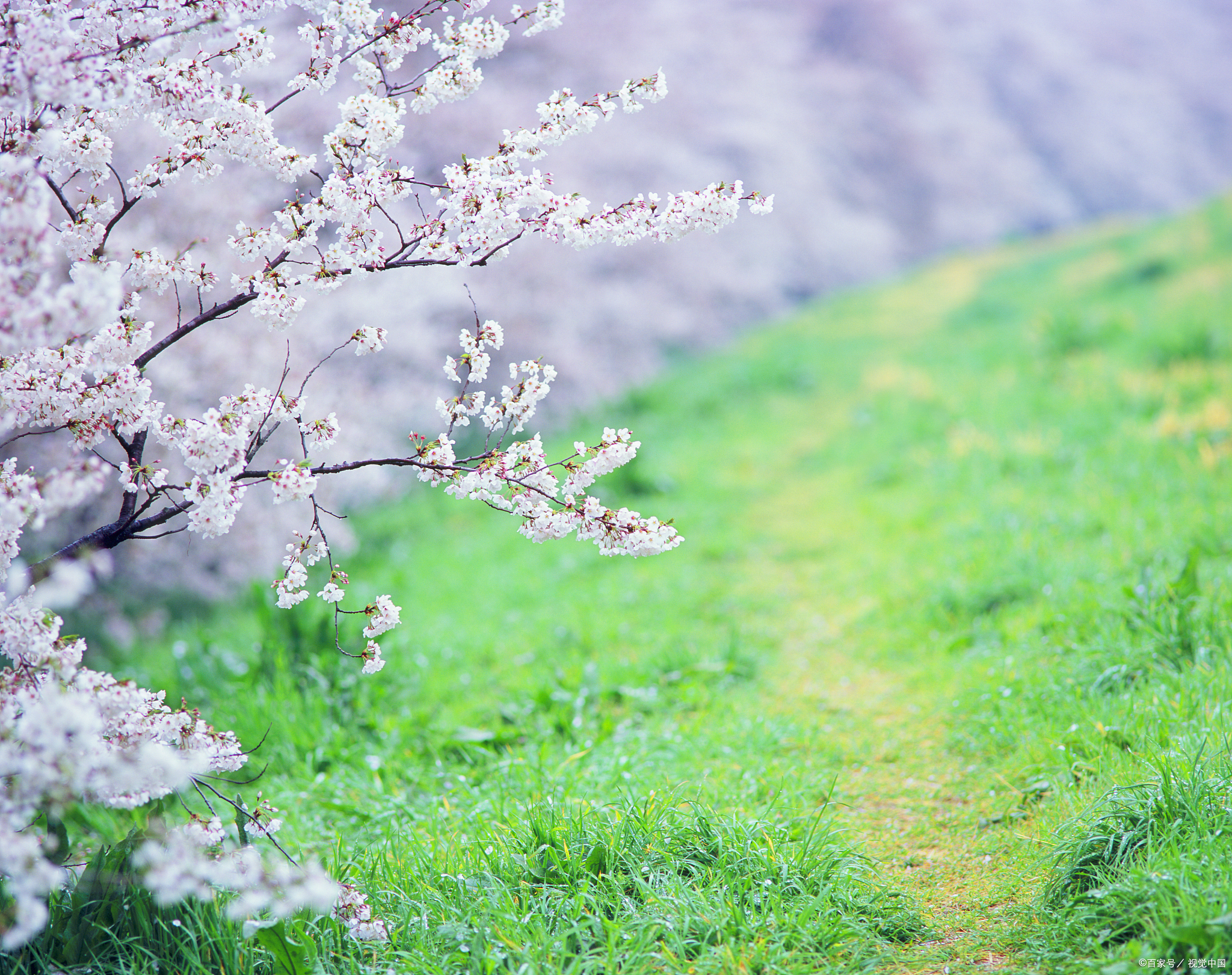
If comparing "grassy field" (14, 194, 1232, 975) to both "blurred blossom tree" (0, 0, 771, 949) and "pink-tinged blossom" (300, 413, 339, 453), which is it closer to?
"blurred blossom tree" (0, 0, 771, 949)

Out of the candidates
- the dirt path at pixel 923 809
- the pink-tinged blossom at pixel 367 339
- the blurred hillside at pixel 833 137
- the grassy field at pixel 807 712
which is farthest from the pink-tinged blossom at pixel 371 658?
the blurred hillside at pixel 833 137

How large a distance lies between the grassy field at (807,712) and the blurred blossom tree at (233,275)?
0.69 metres

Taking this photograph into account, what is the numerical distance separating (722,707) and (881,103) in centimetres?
2678

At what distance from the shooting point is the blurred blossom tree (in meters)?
2.40

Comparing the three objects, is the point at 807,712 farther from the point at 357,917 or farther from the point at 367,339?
the point at 367,339

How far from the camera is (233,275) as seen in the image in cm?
288

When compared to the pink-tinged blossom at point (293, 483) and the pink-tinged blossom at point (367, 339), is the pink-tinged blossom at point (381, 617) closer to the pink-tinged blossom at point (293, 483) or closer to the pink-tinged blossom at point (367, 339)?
the pink-tinged blossom at point (293, 483)

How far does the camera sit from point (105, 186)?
243 inches

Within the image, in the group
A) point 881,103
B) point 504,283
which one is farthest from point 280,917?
point 881,103

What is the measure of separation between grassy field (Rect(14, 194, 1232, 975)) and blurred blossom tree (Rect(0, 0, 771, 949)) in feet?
2.28

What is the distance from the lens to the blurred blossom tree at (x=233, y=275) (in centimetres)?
240

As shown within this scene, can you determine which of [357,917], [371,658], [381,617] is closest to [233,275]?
[381,617]

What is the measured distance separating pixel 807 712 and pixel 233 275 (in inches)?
137

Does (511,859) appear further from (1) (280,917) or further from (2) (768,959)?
(2) (768,959)
